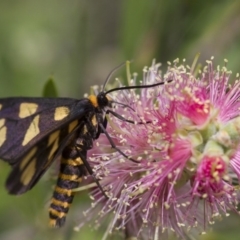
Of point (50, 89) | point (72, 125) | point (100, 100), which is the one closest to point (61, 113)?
point (72, 125)

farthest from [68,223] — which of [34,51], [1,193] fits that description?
[34,51]

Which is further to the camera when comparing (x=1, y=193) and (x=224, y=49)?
(x=224, y=49)

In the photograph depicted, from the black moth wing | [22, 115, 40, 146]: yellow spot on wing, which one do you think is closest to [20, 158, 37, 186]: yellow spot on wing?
the black moth wing

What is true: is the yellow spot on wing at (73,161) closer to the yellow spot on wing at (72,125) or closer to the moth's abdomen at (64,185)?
the moth's abdomen at (64,185)

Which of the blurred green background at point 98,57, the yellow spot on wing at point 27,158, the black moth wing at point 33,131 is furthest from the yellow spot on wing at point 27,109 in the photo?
the blurred green background at point 98,57

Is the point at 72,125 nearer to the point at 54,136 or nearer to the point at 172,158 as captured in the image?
the point at 54,136

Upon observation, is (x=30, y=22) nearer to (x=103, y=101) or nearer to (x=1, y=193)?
(x=1, y=193)
